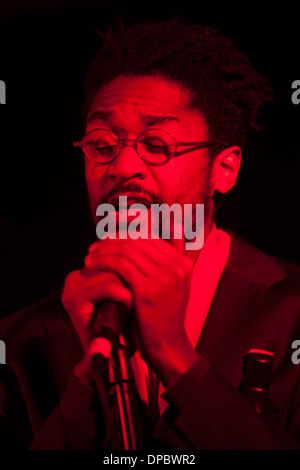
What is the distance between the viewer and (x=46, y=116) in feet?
6.64

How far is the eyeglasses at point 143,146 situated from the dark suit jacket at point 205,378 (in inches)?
13.9

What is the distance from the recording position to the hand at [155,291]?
4.05 feet

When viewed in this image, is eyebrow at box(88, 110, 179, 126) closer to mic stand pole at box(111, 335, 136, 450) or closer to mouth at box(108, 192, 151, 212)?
mouth at box(108, 192, 151, 212)

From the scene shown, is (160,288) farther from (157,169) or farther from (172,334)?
(157,169)

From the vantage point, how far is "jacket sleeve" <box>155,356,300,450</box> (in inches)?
49.9

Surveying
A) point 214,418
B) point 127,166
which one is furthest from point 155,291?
point 127,166

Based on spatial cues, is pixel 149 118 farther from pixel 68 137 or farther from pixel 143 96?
pixel 68 137

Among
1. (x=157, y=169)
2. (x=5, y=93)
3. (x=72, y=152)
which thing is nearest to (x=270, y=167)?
(x=157, y=169)

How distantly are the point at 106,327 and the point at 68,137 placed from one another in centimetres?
104

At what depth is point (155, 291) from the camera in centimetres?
127

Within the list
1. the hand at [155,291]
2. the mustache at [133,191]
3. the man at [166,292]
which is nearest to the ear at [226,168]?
the man at [166,292]

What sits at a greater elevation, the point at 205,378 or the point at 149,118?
the point at 149,118

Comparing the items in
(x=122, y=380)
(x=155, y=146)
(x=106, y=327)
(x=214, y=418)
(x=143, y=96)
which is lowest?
(x=214, y=418)
